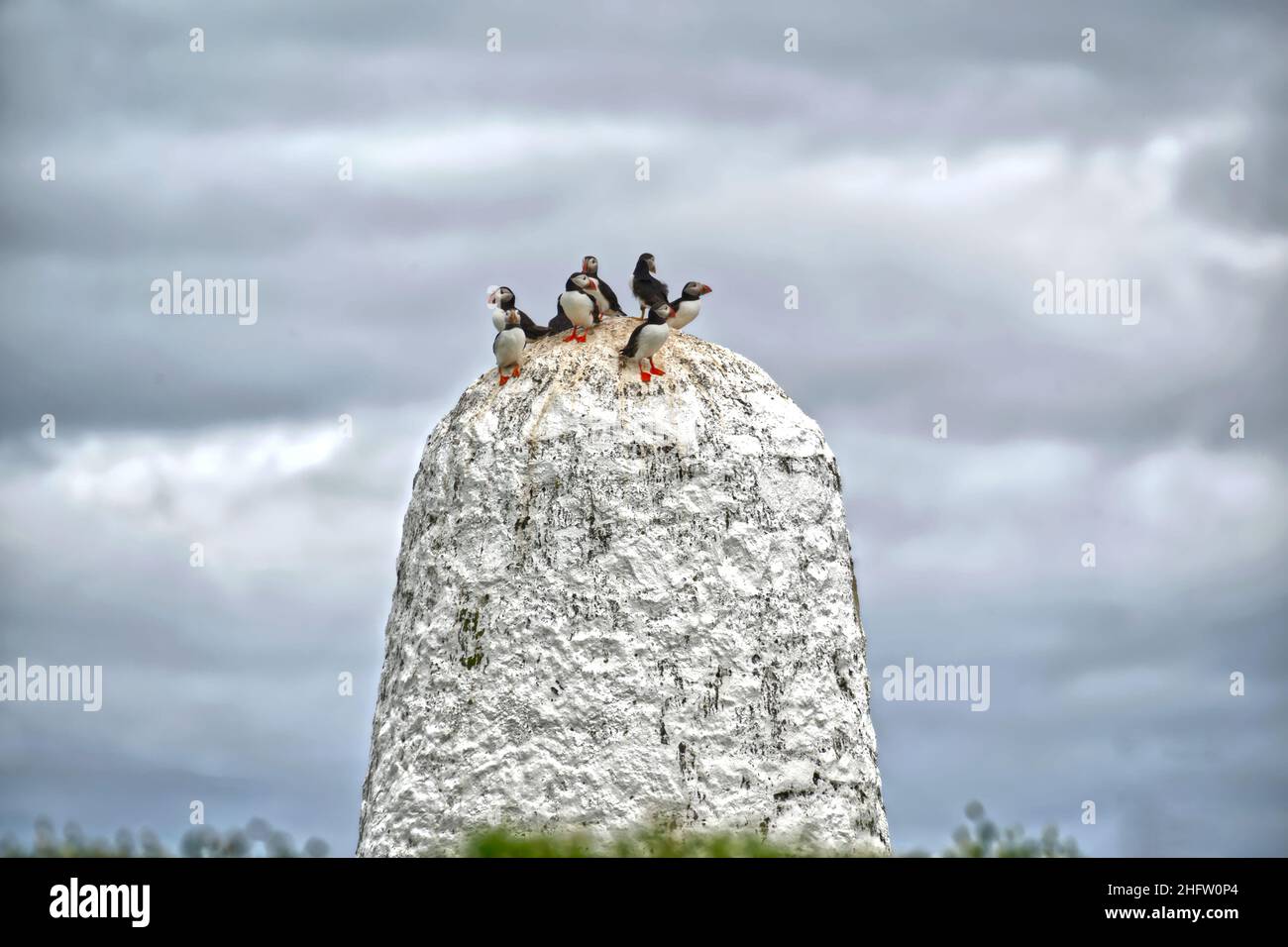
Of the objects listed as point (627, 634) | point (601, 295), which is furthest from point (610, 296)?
point (627, 634)

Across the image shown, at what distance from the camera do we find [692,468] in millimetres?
20734

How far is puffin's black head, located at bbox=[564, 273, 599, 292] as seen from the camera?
22109 mm

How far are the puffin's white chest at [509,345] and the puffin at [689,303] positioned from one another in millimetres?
2013

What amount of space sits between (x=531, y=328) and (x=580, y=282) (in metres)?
1.03

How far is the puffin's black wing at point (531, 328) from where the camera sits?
2250 centimetres

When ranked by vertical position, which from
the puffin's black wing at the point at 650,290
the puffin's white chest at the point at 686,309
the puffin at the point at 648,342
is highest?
the puffin's black wing at the point at 650,290

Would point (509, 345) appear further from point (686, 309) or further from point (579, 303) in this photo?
point (686, 309)

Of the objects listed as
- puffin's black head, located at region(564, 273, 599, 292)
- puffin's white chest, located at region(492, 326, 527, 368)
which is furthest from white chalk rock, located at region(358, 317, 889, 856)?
puffin's black head, located at region(564, 273, 599, 292)

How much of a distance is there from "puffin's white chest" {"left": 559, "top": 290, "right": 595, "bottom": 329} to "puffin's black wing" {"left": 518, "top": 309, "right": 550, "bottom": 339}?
1.88 ft

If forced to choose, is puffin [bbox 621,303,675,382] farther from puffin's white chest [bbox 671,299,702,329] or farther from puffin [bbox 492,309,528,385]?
puffin [bbox 492,309,528,385]

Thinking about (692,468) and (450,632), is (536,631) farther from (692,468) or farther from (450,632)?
(692,468)

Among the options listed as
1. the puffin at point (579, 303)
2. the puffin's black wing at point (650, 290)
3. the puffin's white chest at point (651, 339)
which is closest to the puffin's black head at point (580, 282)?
the puffin at point (579, 303)

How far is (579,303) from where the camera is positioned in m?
22.1

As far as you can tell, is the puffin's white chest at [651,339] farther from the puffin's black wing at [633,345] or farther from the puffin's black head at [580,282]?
the puffin's black head at [580,282]
